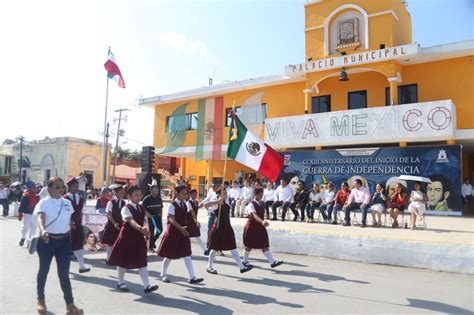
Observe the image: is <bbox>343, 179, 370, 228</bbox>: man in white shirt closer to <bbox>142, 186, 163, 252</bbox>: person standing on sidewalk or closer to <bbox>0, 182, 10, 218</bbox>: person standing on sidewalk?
<bbox>142, 186, 163, 252</bbox>: person standing on sidewalk

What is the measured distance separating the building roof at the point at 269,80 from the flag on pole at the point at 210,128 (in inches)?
26.8

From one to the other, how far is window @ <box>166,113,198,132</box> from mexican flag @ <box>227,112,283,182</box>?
18950 millimetres

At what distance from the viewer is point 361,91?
21469 mm

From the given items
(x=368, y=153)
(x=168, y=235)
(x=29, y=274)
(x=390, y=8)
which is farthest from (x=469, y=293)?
(x=390, y=8)

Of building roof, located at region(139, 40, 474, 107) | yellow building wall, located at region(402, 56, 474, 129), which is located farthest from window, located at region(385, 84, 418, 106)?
building roof, located at region(139, 40, 474, 107)

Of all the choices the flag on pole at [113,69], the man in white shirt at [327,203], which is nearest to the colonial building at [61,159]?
the flag on pole at [113,69]

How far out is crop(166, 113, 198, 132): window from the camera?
27.9m

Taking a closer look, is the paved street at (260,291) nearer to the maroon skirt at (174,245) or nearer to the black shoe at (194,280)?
the black shoe at (194,280)

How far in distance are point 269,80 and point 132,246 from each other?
1842 centimetres

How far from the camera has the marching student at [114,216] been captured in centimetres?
811

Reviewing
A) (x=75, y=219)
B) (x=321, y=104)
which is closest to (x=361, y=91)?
(x=321, y=104)

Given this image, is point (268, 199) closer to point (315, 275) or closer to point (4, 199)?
point (315, 275)

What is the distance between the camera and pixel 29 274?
7.62m

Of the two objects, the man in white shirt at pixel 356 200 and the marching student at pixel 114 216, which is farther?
the man in white shirt at pixel 356 200
